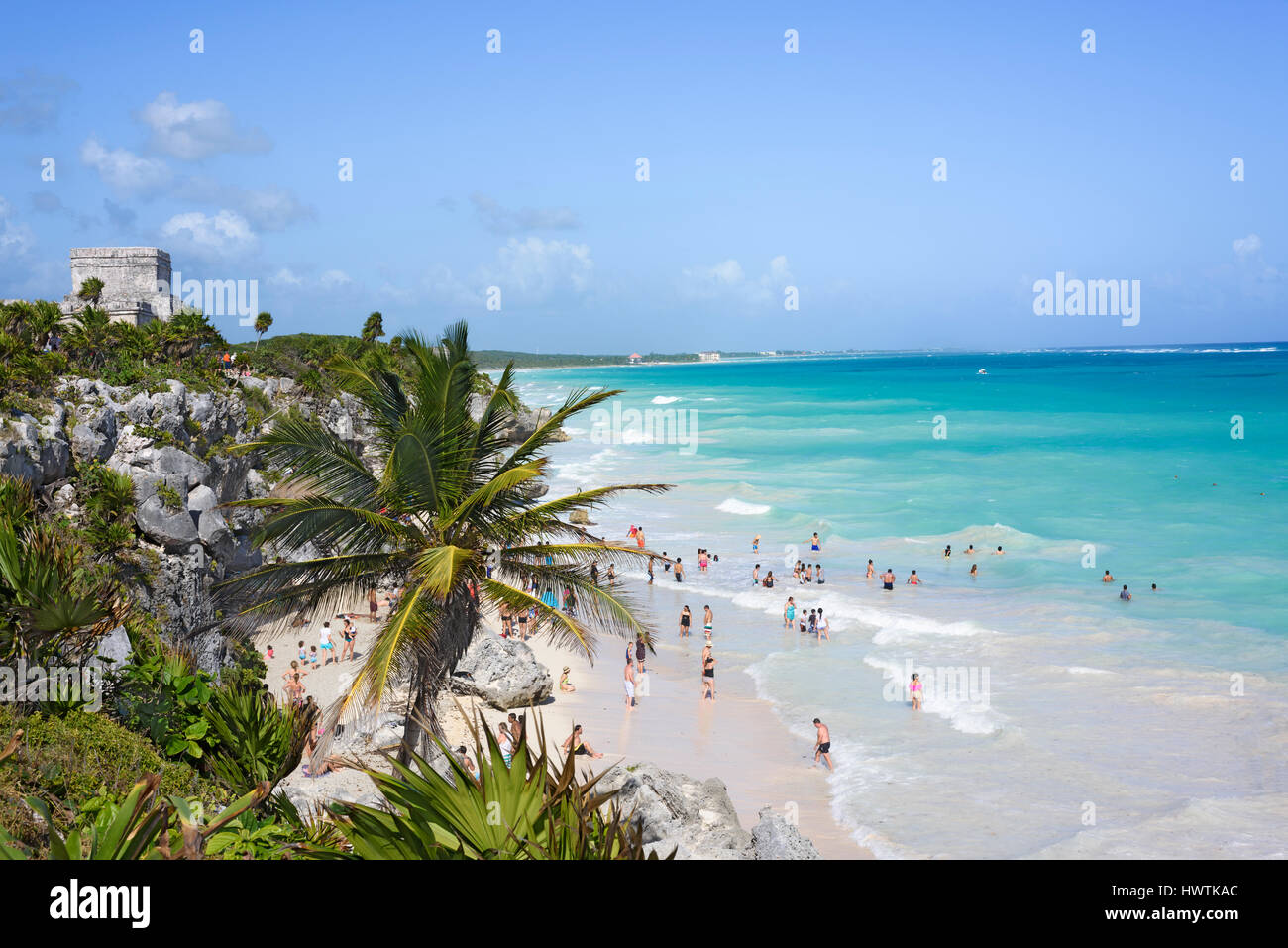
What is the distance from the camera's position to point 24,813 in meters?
5.96

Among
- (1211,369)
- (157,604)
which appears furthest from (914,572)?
(1211,369)

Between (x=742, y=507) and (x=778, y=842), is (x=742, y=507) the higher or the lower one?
the higher one

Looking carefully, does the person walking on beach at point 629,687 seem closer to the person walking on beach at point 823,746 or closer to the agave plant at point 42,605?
the person walking on beach at point 823,746

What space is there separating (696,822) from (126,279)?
3326cm

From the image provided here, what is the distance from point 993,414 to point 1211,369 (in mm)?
80835

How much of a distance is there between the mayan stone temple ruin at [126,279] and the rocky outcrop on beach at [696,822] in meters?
30.3

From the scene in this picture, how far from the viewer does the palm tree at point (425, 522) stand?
835 cm

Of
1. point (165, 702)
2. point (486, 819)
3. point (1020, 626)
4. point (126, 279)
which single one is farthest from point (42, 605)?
point (126, 279)

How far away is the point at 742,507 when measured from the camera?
131 ft

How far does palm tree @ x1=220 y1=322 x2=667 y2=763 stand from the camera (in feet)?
27.4

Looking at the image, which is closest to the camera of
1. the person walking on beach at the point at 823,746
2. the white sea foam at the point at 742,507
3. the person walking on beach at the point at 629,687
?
the person walking on beach at the point at 823,746

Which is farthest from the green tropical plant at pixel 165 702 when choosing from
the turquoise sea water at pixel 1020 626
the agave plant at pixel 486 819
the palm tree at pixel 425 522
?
the turquoise sea water at pixel 1020 626

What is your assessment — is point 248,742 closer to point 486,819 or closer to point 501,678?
point 486,819
